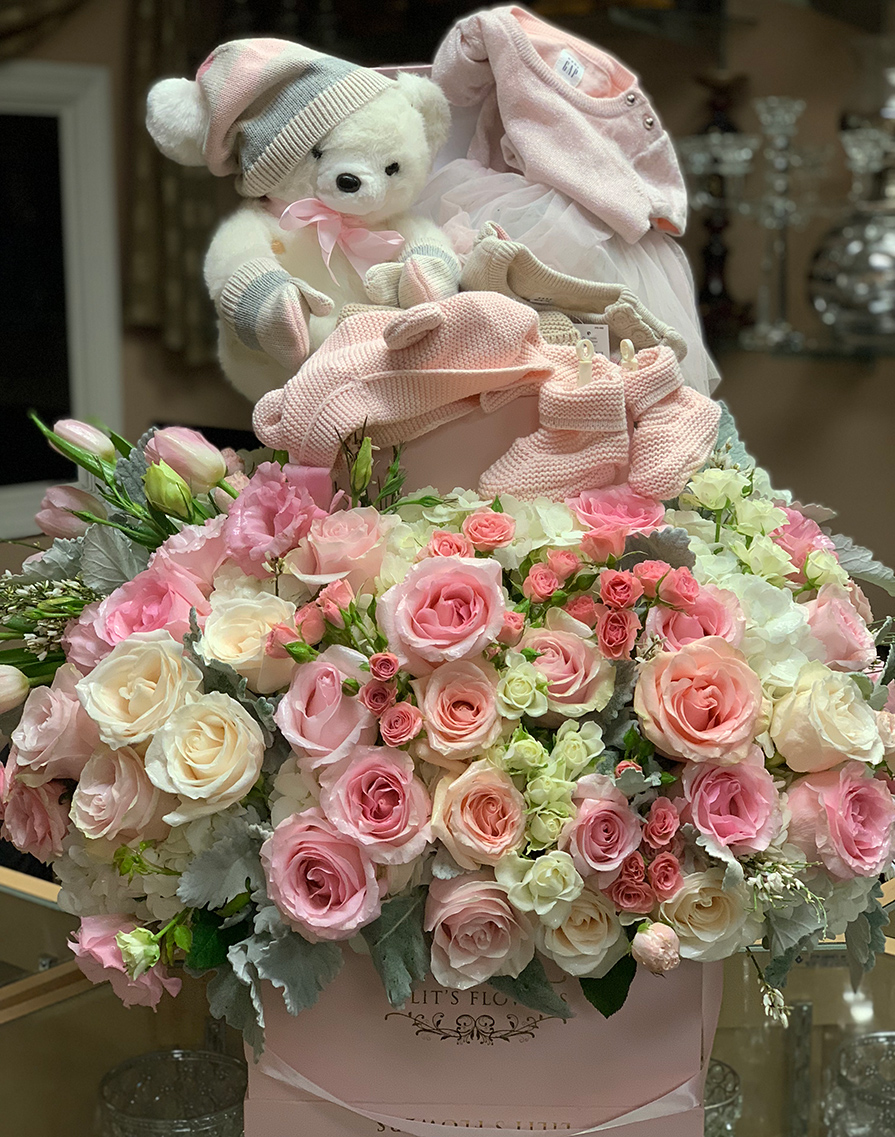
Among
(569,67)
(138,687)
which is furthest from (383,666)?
(569,67)

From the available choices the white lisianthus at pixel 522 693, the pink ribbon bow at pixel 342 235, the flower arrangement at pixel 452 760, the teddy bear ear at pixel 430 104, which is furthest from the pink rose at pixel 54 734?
the teddy bear ear at pixel 430 104

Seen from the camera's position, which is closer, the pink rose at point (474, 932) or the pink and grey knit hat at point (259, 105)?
the pink rose at point (474, 932)

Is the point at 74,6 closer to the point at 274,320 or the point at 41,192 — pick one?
the point at 41,192

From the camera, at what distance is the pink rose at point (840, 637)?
0.68 metres

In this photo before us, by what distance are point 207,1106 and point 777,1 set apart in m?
2.17

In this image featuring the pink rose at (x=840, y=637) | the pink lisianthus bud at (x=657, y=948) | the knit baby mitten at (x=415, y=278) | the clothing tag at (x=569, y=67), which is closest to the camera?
the pink lisianthus bud at (x=657, y=948)

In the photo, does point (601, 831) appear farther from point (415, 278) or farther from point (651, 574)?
point (415, 278)

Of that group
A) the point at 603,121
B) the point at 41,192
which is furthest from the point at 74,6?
the point at 603,121

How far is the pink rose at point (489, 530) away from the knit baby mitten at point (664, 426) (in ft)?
0.37

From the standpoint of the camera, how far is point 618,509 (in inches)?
28.5

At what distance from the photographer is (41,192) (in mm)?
2777

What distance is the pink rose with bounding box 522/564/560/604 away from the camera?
645 millimetres

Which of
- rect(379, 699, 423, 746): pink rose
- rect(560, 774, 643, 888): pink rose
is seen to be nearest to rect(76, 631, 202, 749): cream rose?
rect(379, 699, 423, 746): pink rose

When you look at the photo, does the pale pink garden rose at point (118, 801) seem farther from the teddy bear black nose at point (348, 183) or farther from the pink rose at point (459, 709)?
the teddy bear black nose at point (348, 183)
